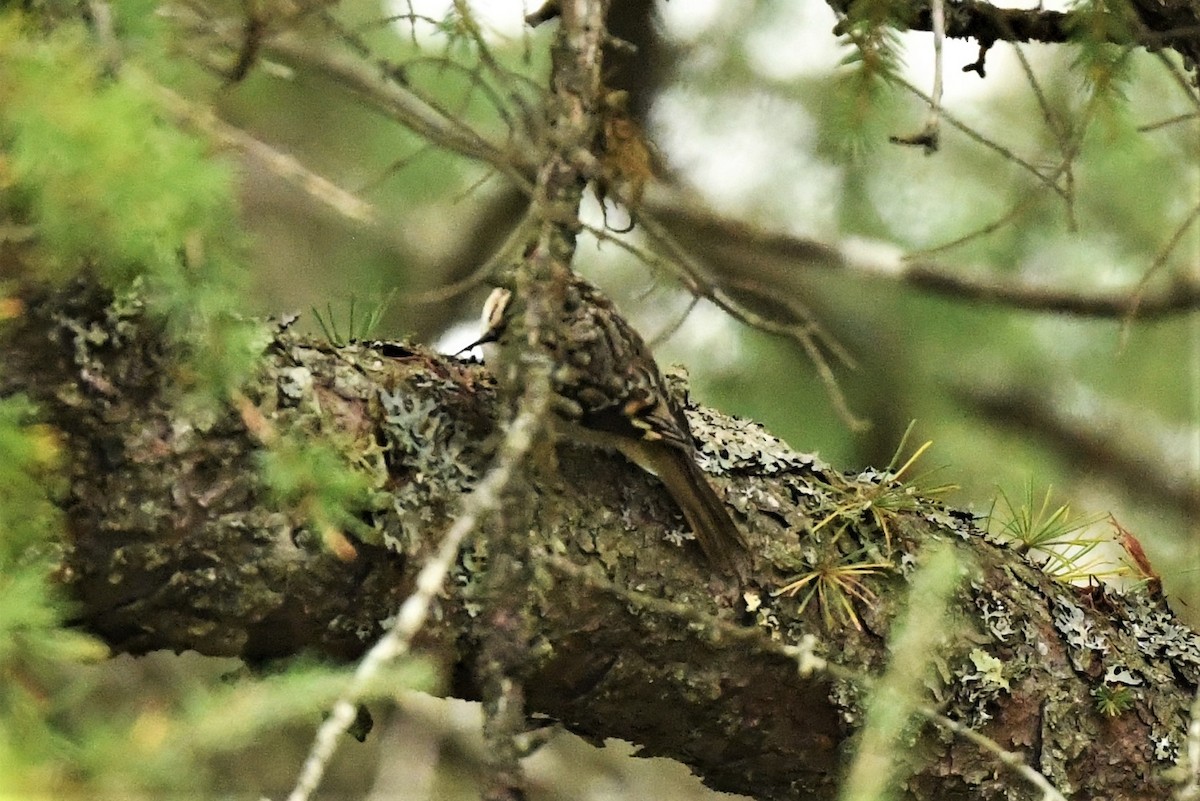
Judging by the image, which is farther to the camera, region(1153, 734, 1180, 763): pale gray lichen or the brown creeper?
region(1153, 734, 1180, 763): pale gray lichen

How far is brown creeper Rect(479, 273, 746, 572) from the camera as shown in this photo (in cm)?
171

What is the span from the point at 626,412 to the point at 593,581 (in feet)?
1.91

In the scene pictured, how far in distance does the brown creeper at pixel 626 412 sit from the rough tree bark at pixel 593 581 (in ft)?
0.13

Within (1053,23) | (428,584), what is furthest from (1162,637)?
(428,584)

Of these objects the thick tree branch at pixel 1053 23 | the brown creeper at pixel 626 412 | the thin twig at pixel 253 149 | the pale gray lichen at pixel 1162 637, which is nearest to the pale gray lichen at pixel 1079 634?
the pale gray lichen at pixel 1162 637

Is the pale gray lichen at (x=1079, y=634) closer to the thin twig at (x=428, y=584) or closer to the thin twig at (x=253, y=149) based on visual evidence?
the thin twig at (x=428, y=584)

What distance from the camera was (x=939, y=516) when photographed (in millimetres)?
2109

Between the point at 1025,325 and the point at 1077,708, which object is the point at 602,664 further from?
the point at 1025,325

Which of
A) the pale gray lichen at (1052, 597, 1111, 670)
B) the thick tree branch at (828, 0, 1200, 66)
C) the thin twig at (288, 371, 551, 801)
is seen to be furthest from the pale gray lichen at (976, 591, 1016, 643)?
the thin twig at (288, 371, 551, 801)

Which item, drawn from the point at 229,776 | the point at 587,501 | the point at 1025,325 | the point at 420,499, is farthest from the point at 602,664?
the point at 1025,325

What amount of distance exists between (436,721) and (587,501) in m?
2.80

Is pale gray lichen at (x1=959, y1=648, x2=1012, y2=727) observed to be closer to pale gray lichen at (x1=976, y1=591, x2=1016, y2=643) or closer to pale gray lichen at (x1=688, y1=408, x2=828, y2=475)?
pale gray lichen at (x1=976, y1=591, x2=1016, y2=643)

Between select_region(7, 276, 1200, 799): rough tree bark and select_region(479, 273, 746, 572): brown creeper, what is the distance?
0.04 m

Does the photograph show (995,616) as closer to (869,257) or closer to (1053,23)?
(1053,23)
